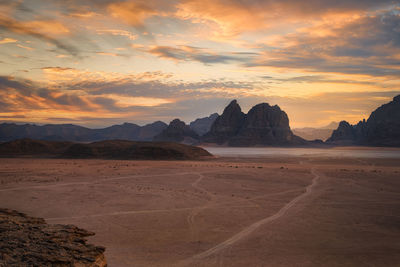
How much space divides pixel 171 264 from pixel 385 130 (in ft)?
647

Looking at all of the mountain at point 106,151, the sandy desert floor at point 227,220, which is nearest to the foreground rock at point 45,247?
the sandy desert floor at point 227,220

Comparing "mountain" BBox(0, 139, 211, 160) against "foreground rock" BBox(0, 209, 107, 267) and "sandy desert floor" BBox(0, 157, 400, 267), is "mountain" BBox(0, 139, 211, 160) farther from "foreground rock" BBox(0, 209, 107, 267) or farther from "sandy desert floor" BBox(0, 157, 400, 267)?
"foreground rock" BBox(0, 209, 107, 267)

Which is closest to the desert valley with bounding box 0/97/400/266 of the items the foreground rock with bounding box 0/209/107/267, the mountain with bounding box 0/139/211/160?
the foreground rock with bounding box 0/209/107/267

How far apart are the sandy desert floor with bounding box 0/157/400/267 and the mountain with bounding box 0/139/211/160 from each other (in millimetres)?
42421

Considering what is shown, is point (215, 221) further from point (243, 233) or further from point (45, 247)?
point (45, 247)

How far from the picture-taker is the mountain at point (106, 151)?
220 feet

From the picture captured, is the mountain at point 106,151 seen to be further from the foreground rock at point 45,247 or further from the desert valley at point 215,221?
A: the foreground rock at point 45,247

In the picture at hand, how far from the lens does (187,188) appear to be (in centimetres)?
2319

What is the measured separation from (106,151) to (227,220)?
60.9m

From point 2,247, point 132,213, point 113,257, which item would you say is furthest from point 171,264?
point 132,213

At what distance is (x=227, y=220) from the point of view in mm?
13969

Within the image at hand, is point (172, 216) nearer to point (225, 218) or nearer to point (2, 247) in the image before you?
point (225, 218)

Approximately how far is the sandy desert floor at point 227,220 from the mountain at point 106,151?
42.4 m

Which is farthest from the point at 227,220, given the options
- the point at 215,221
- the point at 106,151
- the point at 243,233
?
the point at 106,151
